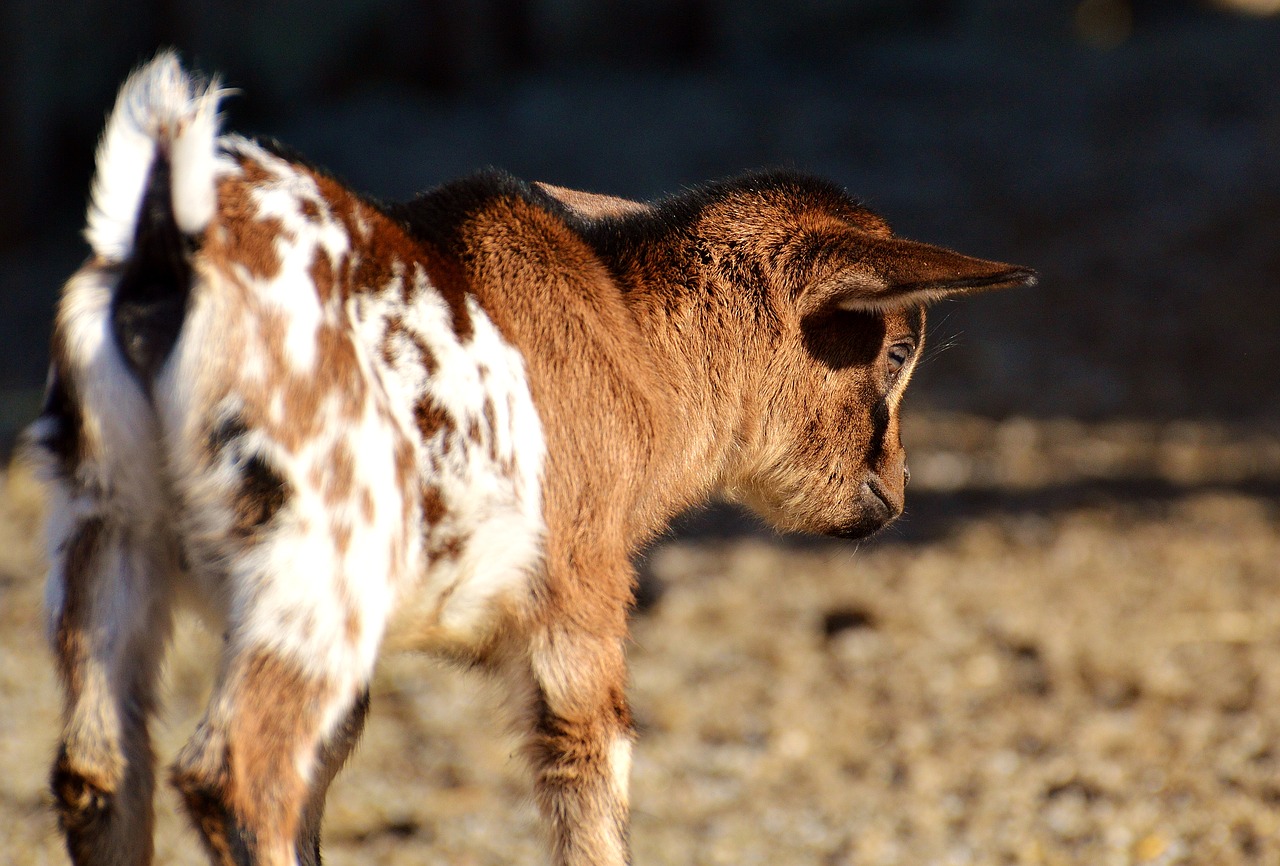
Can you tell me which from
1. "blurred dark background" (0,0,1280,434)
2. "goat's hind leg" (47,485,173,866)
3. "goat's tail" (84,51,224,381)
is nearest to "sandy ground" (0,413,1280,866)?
"goat's hind leg" (47,485,173,866)

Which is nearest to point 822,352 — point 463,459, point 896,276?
point 896,276

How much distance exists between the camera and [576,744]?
257cm

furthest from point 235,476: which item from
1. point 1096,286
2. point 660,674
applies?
point 1096,286

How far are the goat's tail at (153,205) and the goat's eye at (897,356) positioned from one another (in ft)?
5.00

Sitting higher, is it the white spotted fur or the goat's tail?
the goat's tail

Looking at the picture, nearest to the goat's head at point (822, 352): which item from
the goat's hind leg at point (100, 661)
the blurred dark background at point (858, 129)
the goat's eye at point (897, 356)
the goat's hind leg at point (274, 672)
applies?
the goat's eye at point (897, 356)

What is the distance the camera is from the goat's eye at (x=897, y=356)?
3131 mm

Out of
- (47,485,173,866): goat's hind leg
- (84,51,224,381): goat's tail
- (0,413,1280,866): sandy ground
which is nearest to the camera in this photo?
(84,51,224,381): goat's tail

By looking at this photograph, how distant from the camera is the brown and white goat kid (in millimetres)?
2139

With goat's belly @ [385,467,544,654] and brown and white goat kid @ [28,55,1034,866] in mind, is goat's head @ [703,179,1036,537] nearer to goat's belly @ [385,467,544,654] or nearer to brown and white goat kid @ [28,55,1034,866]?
brown and white goat kid @ [28,55,1034,866]

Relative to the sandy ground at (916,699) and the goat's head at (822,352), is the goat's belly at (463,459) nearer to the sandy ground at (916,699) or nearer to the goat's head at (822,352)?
the goat's head at (822,352)

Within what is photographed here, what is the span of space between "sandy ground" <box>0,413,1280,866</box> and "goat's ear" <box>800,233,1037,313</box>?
1.57 m

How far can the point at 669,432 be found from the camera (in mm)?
2820

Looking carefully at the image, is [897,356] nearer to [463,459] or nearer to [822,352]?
[822,352]
